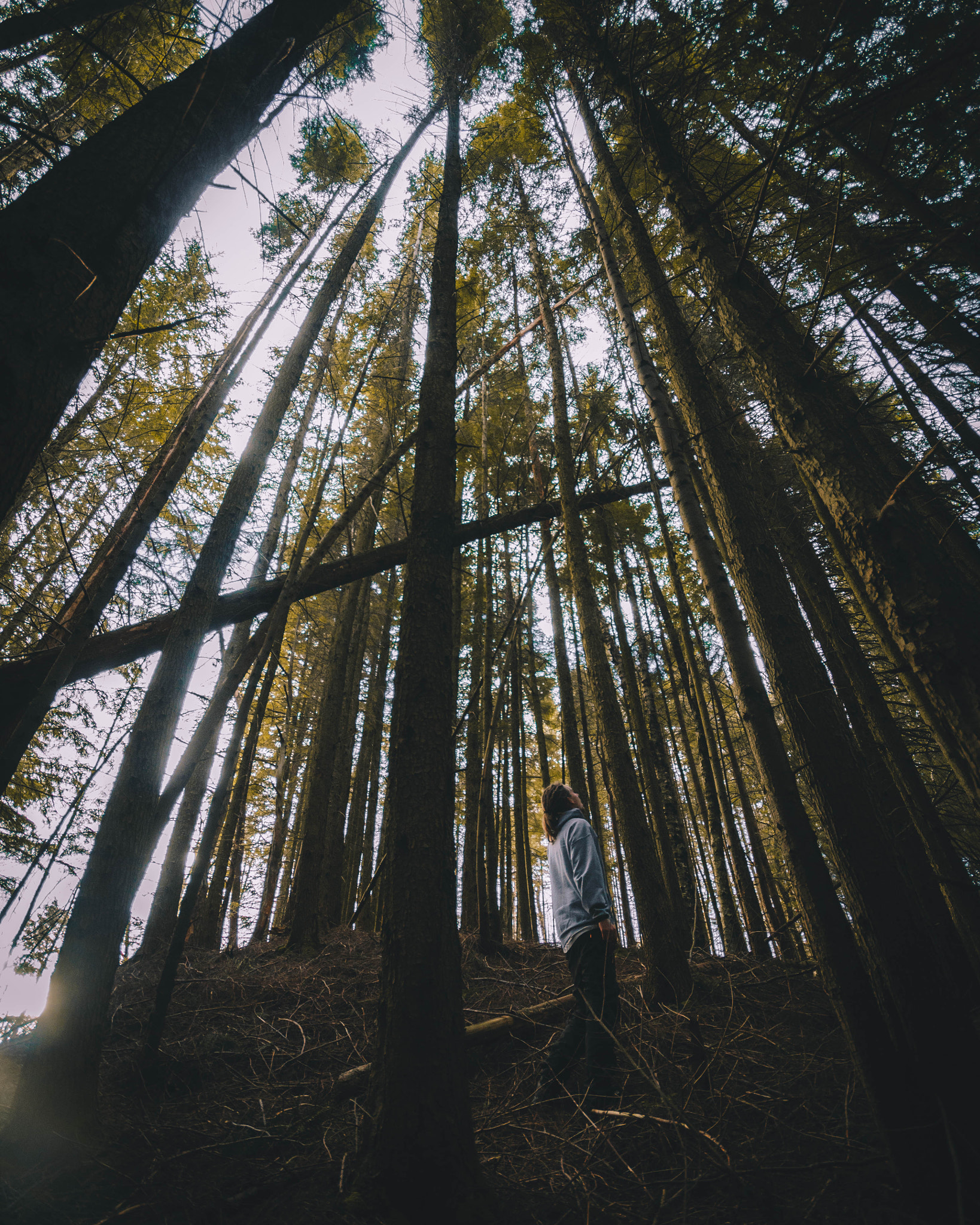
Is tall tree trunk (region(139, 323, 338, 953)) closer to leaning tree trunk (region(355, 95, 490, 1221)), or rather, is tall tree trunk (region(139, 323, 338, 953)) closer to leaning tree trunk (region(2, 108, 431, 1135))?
leaning tree trunk (region(2, 108, 431, 1135))

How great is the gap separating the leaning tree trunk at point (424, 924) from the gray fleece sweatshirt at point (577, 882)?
4.06 ft

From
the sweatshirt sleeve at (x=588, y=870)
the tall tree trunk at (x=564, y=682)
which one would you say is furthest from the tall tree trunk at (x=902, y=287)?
the sweatshirt sleeve at (x=588, y=870)

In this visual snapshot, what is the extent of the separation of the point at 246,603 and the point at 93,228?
3.19 metres

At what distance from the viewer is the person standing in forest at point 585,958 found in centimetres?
246

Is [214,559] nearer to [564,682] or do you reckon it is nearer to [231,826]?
[231,826]

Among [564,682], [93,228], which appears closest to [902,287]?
[564,682]

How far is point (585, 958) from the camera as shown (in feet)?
9.13

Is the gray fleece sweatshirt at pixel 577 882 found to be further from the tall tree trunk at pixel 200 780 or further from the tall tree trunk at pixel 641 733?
the tall tree trunk at pixel 200 780

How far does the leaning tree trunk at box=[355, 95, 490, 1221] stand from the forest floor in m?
0.28

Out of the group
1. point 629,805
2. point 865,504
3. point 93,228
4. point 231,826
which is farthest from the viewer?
point 231,826

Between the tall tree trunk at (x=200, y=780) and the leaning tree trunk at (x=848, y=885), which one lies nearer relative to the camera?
the leaning tree trunk at (x=848, y=885)

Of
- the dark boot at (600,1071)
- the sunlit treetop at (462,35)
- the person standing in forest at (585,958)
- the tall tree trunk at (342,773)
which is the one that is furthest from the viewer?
the tall tree trunk at (342,773)

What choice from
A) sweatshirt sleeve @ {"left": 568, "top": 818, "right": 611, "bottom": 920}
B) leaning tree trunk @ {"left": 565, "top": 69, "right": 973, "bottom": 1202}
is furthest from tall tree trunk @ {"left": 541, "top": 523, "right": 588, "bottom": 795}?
leaning tree trunk @ {"left": 565, "top": 69, "right": 973, "bottom": 1202}

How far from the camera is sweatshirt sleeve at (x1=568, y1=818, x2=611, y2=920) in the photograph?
285cm
